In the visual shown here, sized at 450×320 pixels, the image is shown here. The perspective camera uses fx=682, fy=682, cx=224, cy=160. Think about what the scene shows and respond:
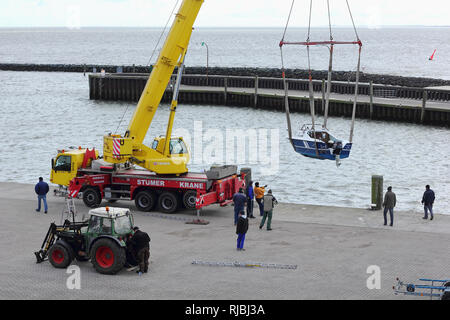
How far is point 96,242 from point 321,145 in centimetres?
1104

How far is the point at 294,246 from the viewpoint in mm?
20688

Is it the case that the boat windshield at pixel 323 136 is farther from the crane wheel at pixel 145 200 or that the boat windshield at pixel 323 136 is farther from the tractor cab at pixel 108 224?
the tractor cab at pixel 108 224

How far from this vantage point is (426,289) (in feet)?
53.6

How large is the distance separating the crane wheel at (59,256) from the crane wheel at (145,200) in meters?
8.16

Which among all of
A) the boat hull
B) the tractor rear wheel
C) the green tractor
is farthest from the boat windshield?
the tractor rear wheel

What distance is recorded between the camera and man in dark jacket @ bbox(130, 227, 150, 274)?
56.7ft

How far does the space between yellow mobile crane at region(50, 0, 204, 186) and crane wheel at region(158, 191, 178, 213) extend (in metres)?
1.04

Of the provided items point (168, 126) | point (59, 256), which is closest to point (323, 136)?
point (168, 126)

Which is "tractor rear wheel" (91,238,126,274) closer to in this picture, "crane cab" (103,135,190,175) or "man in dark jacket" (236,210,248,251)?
"man in dark jacket" (236,210,248,251)

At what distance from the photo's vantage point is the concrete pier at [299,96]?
203ft

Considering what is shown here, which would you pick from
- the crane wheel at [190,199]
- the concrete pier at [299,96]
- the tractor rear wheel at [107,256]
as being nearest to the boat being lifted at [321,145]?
the crane wheel at [190,199]

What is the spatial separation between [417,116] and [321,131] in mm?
37763

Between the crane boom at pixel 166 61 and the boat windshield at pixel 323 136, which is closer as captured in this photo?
the boat windshield at pixel 323 136

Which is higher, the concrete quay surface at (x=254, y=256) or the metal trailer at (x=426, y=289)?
the metal trailer at (x=426, y=289)
